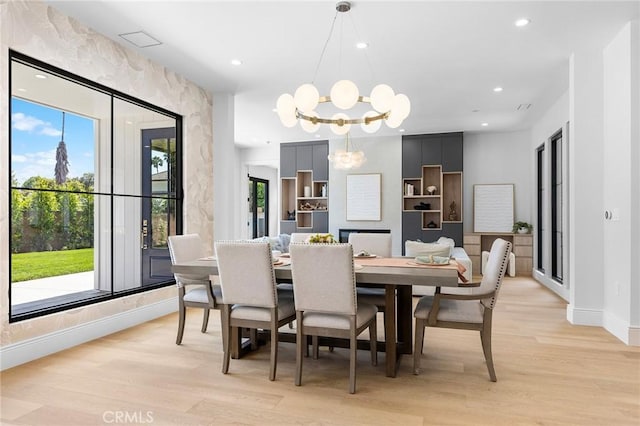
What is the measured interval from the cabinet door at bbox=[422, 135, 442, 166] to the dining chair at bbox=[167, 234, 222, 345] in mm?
5644

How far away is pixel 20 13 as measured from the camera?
3.00 m

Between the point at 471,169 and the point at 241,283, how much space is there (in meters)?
6.75

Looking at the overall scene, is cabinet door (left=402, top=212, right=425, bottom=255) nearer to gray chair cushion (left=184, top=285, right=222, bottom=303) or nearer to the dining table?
the dining table

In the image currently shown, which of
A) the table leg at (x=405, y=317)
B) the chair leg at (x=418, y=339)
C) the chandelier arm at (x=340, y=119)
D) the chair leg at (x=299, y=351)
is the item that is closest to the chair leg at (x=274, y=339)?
the chair leg at (x=299, y=351)

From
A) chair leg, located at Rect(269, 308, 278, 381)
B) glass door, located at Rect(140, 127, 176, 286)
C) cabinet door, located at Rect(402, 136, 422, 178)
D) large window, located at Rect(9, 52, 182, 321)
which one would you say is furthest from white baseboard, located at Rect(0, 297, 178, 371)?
cabinet door, located at Rect(402, 136, 422, 178)

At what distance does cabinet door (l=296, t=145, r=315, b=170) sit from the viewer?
29.4 ft

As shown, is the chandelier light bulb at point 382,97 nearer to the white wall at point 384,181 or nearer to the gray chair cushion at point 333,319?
the gray chair cushion at point 333,319

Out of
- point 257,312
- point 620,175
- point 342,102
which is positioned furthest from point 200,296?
point 620,175

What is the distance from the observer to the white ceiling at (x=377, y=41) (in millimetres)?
3225

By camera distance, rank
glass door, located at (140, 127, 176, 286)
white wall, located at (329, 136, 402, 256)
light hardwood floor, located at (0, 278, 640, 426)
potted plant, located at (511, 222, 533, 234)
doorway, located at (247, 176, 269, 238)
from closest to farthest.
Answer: light hardwood floor, located at (0, 278, 640, 426) → glass door, located at (140, 127, 176, 286) → potted plant, located at (511, 222, 533, 234) → white wall, located at (329, 136, 402, 256) → doorway, located at (247, 176, 269, 238)

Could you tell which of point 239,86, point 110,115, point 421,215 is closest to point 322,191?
point 421,215

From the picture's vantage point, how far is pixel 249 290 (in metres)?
2.71

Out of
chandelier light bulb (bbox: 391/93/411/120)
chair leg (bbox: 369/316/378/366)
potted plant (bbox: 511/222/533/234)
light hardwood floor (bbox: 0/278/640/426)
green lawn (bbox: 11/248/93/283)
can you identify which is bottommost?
light hardwood floor (bbox: 0/278/640/426)

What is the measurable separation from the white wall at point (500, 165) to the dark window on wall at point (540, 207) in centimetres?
44
